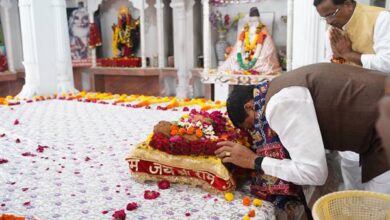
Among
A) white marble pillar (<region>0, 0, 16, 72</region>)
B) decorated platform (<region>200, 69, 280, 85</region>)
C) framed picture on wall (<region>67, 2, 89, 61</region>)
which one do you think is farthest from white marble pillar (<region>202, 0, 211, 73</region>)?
white marble pillar (<region>0, 0, 16, 72</region>)

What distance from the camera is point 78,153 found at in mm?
2605

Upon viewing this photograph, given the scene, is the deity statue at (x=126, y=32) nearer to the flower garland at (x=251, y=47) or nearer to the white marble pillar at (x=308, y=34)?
the flower garland at (x=251, y=47)

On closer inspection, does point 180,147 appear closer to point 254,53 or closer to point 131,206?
point 131,206

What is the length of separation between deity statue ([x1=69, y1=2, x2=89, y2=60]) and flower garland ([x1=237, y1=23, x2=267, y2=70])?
158 inches

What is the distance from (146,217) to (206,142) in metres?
0.46

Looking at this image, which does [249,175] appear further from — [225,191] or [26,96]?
[26,96]

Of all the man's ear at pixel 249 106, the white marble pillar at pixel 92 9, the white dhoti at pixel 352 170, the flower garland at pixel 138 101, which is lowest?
the white dhoti at pixel 352 170

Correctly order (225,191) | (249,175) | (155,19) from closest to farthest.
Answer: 1. (225,191)
2. (249,175)
3. (155,19)

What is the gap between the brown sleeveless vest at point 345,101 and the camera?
1.51 m

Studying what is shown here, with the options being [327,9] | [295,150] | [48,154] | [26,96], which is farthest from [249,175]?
[26,96]

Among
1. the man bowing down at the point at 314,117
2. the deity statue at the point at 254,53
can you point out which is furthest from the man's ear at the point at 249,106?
the deity statue at the point at 254,53

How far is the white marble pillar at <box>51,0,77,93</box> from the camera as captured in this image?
5547mm

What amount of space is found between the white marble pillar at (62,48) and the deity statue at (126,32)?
117 inches

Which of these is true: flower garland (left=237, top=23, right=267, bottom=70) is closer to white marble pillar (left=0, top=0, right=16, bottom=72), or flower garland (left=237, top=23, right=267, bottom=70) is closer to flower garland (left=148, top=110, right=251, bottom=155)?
flower garland (left=148, top=110, right=251, bottom=155)
